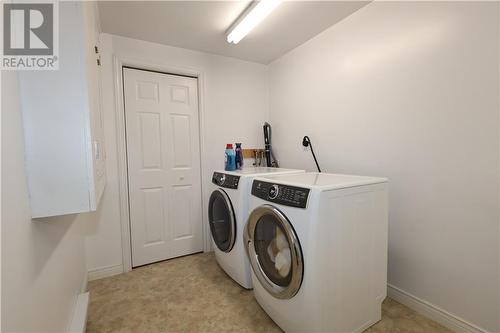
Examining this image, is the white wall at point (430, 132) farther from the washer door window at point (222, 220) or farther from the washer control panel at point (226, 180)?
the washer door window at point (222, 220)

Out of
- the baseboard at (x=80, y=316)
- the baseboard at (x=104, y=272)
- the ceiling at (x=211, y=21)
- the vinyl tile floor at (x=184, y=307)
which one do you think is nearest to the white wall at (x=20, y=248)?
the baseboard at (x=80, y=316)

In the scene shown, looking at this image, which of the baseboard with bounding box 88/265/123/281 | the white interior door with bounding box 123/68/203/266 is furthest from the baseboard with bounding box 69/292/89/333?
the white interior door with bounding box 123/68/203/266

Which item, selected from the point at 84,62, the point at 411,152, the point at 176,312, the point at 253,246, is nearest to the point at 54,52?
the point at 84,62

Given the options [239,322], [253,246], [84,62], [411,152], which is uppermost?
[84,62]

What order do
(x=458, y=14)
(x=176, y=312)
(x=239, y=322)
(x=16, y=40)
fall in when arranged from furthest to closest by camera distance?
(x=176, y=312)
(x=239, y=322)
(x=458, y=14)
(x=16, y=40)

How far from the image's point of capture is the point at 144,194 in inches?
93.5

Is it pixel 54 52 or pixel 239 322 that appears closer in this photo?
pixel 54 52

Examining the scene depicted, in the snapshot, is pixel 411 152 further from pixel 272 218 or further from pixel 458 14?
pixel 272 218

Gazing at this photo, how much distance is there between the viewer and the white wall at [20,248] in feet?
2.09

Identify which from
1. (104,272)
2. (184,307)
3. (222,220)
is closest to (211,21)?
(222,220)

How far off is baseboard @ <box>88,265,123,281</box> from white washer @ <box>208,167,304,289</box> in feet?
3.27

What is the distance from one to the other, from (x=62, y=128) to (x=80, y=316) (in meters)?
1.26

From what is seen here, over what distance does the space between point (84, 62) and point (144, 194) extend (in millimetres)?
1731

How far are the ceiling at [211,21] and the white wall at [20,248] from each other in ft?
4.71
